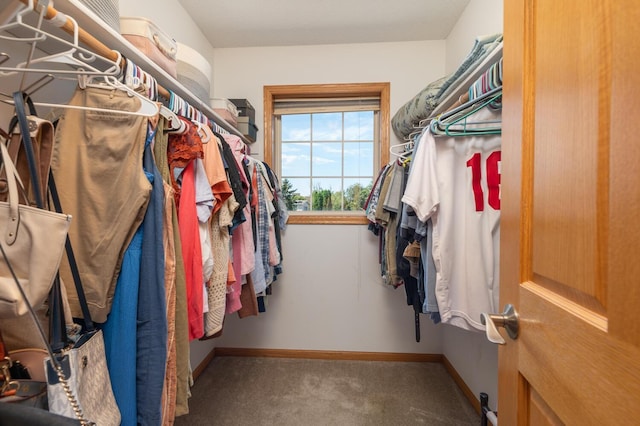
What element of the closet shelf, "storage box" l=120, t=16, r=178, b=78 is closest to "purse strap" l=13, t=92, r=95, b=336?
the closet shelf

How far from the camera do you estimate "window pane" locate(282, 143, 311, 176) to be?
2510 mm

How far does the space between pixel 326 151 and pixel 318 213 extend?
571 millimetres

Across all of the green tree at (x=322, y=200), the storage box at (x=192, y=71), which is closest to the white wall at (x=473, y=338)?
the green tree at (x=322, y=200)

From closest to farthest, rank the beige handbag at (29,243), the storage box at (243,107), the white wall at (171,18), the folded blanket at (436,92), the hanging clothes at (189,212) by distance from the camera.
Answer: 1. the beige handbag at (29,243)
2. the hanging clothes at (189,212)
3. the folded blanket at (436,92)
4. the white wall at (171,18)
5. the storage box at (243,107)

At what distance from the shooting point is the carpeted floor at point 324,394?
160 centimetres

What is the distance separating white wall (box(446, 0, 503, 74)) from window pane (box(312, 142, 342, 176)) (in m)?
1.07

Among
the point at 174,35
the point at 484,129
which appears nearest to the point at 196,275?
the point at 484,129

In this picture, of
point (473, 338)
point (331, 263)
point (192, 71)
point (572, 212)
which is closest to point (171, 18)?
point (192, 71)

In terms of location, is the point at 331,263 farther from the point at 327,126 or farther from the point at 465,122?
the point at 465,122

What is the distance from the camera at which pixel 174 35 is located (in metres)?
1.77

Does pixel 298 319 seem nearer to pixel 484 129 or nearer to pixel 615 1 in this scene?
pixel 484 129

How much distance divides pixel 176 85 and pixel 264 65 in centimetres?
125

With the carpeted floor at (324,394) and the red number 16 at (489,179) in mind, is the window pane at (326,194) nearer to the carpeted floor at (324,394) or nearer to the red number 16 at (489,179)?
the carpeted floor at (324,394)

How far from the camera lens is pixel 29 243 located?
51 centimetres
